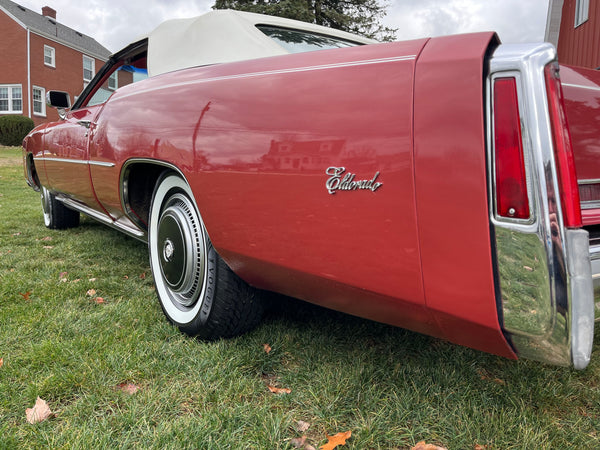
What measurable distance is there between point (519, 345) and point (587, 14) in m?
13.0

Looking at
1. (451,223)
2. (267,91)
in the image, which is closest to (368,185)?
(451,223)

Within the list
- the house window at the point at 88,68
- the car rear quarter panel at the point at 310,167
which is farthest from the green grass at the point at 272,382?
the house window at the point at 88,68

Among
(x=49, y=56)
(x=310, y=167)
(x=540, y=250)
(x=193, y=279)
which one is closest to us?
(x=540, y=250)

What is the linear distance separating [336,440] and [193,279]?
1000 mm

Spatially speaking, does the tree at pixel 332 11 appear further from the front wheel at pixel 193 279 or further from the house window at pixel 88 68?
the front wheel at pixel 193 279

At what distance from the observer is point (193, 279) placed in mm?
2189

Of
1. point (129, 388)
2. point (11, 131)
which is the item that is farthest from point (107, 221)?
point (11, 131)

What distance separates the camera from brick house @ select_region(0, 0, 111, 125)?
23047 millimetres

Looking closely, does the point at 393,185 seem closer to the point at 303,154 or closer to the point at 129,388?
the point at 303,154

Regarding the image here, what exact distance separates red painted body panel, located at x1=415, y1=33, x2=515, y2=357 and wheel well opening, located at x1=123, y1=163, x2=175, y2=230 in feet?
5.42

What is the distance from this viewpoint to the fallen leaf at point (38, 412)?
1.64 metres

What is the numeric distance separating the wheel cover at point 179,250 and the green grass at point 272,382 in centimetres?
15

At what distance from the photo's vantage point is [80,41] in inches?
1104

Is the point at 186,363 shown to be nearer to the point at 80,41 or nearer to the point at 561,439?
the point at 561,439
